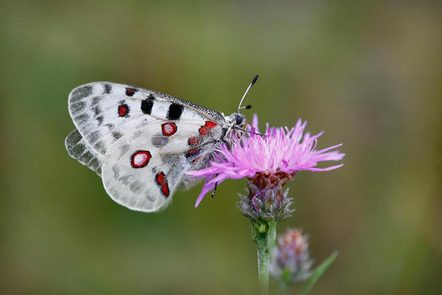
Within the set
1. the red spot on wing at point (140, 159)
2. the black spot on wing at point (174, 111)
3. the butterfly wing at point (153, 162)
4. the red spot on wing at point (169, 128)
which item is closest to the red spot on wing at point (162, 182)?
the butterfly wing at point (153, 162)

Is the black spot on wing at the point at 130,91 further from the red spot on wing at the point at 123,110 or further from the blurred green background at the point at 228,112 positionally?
the blurred green background at the point at 228,112

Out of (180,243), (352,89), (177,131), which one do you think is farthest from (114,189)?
(352,89)

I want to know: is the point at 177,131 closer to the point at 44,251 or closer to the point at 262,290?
the point at 262,290

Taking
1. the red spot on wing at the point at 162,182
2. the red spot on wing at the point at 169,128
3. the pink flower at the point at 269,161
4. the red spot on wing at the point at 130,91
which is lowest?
the red spot on wing at the point at 162,182

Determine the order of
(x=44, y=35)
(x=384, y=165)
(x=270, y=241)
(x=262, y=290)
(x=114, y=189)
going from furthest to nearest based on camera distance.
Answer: (x=44, y=35)
(x=384, y=165)
(x=114, y=189)
(x=270, y=241)
(x=262, y=290)

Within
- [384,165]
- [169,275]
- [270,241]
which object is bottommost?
[169,275]

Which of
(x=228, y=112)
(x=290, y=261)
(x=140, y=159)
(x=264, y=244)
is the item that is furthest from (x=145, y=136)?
(x=228, y=112)

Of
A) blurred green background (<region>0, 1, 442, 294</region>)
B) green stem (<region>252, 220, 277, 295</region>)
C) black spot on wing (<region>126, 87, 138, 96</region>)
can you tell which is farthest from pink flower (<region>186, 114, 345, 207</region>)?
blurred green background (<region>0, 1, 442, 294</region>)
